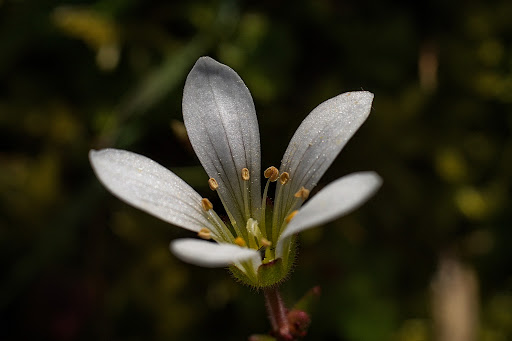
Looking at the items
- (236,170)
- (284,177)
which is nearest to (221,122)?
(236,170)

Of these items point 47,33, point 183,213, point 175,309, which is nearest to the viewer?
point 183,213

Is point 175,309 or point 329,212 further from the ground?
point 329,212

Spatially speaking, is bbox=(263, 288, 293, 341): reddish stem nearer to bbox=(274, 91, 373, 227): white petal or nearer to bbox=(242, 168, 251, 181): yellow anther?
bbox=(274, 91, 373, 227): white petal

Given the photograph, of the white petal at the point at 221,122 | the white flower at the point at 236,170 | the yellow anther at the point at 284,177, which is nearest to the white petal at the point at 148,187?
the white flower at the point at 236,170

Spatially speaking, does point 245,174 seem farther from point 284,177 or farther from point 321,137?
point 321,137

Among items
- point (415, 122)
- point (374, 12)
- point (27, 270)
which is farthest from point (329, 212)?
point (374, 12)

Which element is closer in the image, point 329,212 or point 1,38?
point 329,212

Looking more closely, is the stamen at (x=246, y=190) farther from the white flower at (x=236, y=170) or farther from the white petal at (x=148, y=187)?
the white petal at (x=148, y=187)

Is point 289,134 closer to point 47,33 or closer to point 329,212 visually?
point 47,33
